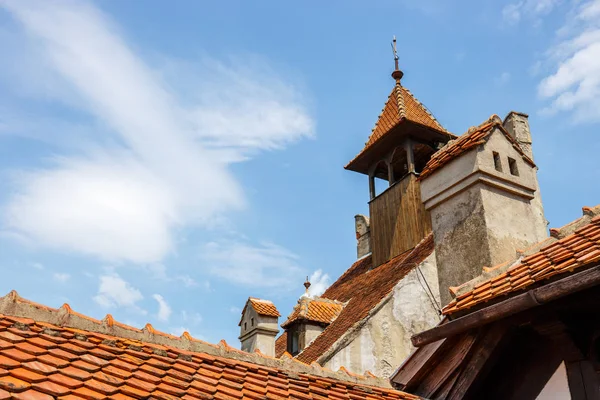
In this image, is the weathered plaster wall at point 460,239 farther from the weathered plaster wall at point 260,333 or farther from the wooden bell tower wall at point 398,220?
the weathered plaster wall at point 260,333

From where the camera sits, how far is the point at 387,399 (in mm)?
5484

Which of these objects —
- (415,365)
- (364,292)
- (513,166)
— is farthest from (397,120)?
(415,365)

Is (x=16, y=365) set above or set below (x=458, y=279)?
below

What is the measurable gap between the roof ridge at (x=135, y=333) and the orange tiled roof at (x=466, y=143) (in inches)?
128

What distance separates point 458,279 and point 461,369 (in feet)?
6.93

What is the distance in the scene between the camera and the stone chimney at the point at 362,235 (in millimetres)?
19734

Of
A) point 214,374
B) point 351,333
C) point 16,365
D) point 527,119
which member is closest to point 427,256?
point 351,333

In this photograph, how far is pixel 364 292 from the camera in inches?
593

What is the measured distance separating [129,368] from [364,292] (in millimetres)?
11108


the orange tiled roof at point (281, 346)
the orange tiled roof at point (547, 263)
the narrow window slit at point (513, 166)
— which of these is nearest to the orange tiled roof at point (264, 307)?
the orange tiled roof at point (281, 346)

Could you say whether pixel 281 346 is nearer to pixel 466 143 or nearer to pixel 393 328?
pixel 393 328

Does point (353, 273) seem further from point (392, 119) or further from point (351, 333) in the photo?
point (351, 333)

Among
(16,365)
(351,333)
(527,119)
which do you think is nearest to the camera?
(16,365)

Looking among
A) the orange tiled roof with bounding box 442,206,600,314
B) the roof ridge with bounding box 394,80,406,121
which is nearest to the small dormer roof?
the roof ridge with bounding box 394,80,406,121
